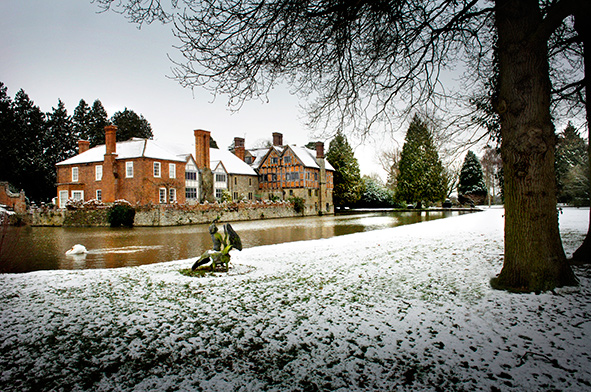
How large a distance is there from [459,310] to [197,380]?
3.61m

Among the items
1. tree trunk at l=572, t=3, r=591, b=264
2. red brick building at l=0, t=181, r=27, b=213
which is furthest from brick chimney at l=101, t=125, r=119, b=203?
tree trunk at l=572, t=3, r=591, b=264

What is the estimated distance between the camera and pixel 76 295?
18.8 feet

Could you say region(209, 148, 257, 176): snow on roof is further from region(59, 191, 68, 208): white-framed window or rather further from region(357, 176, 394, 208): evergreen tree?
region(357, 176, 394, 208): evergreen tree

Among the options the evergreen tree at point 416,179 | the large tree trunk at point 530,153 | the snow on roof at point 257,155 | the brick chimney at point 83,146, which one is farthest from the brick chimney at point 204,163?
the large tree trunk at point 530,153

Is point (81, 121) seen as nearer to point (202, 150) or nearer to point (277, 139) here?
point (202, 150)

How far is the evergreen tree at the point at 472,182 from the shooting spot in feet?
185

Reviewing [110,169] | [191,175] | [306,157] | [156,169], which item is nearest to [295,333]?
[156,169]

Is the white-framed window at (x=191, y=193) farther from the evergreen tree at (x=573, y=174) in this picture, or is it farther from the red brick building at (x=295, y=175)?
the evergreen tree at (x=573, y=174)

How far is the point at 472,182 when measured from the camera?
5784 cm

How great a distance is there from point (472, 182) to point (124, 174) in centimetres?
5464

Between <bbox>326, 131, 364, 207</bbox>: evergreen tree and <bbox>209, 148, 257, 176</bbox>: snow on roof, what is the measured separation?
14893mm

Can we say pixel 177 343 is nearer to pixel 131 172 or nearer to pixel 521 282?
pixel 521 282

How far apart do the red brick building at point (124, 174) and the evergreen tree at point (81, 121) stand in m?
18.0

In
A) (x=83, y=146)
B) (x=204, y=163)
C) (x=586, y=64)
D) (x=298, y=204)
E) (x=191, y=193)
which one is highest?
(x=83, y=146)
